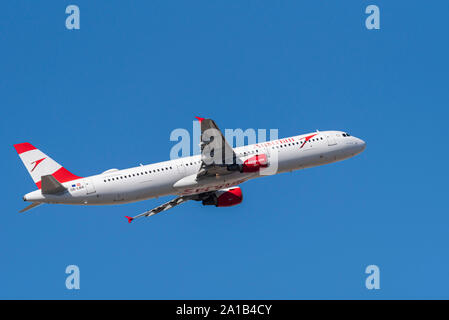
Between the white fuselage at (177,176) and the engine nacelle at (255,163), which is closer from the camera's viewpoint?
the white fuselage at (177,176)

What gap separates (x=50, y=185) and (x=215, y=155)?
49.0 feet

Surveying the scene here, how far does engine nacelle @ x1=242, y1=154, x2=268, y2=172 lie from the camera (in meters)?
66.1

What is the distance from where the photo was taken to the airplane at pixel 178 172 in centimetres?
6341

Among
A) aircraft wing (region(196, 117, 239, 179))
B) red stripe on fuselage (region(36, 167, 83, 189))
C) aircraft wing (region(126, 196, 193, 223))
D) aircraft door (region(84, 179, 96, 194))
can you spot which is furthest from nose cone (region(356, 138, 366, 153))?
red stripe on fuselage (region(36, 167, 83, 189))

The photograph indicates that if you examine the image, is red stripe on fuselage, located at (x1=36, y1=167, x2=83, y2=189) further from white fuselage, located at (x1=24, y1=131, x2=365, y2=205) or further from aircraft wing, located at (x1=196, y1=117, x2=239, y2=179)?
aircraft wing, located at (x1=196, y1=117, x2=239, y2=179)

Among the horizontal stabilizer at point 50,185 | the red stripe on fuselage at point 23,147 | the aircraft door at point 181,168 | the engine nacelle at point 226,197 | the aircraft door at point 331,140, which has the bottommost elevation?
the horizontal stabilizer at point 50,185

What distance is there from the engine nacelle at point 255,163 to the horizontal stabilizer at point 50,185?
55.3 ft

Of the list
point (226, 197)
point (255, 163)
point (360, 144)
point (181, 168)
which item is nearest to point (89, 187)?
point (181, 168)

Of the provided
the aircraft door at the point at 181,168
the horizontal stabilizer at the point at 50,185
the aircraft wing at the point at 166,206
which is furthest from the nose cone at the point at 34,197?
the aircraft wing at the point at 166,206

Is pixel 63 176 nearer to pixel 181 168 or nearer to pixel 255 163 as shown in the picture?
pixel 181 168

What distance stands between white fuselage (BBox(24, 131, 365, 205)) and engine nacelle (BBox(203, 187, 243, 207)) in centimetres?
437

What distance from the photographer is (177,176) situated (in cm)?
6600

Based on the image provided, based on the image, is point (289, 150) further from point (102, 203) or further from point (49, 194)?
point (49, 194)

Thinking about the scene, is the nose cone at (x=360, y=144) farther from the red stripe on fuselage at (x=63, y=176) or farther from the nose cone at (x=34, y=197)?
the nose cone at (x=34, y=197)
